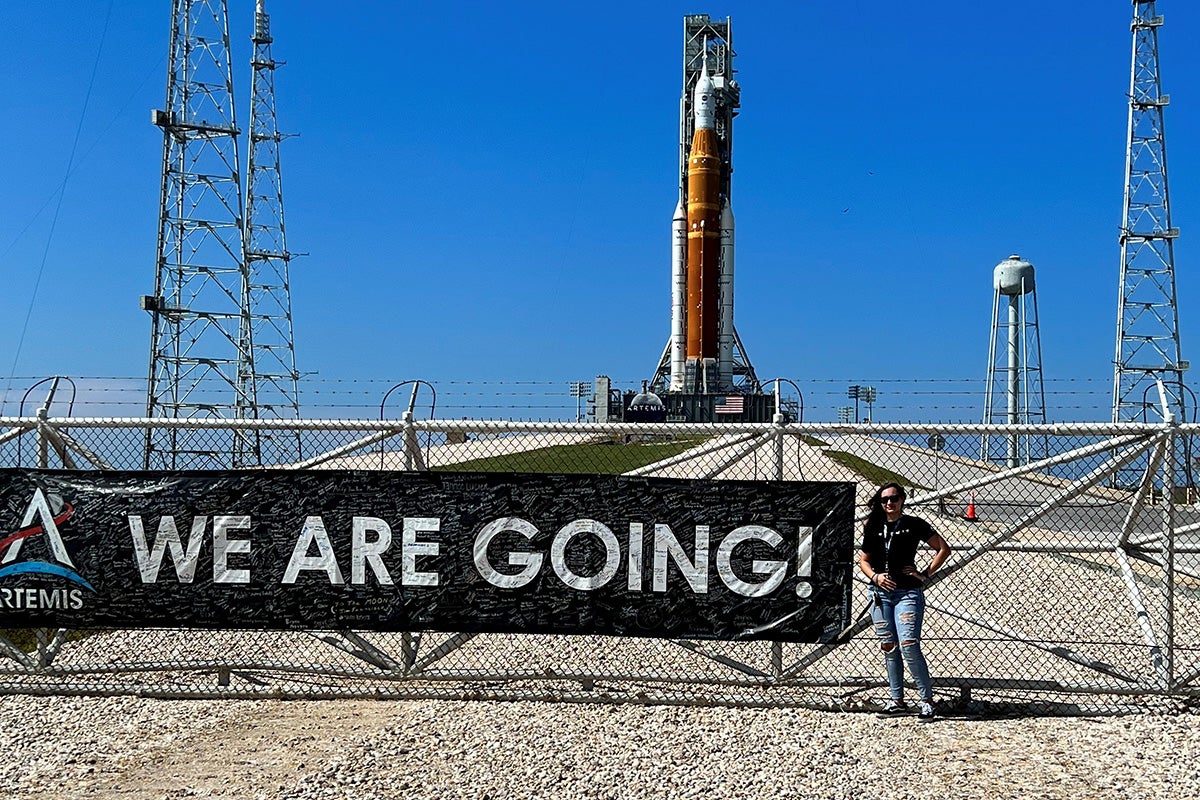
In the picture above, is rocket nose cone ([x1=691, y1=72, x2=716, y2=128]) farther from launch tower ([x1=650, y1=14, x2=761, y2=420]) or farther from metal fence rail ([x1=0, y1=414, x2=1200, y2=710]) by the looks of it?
metal fence rail ([x1=0, y1=414, x2=1200, y2=710])

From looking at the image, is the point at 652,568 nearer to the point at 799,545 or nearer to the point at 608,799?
the point at 799,545

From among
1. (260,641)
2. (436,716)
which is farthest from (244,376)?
(436,716)

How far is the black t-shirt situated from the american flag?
104ft

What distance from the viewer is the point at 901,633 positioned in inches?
275

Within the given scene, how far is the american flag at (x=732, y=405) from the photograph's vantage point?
130 feet

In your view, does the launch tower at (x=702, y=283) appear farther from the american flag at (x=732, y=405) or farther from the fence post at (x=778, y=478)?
the fence post at (x=778, y=478)

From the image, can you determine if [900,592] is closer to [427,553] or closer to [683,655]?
[683,655]

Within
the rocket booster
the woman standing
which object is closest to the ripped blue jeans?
the woman standing

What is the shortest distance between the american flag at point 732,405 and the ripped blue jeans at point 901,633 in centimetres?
3183

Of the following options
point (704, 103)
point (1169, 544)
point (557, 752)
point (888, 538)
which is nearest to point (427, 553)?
point (557, 752)

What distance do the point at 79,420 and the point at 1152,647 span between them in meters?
8.14

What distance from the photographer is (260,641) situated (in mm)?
9141

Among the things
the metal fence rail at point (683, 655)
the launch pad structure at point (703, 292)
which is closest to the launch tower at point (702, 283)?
the launch pad structure at point (703, 292)

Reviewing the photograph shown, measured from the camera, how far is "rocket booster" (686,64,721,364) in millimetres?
42531
